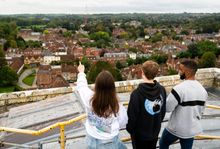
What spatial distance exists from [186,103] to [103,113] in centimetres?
95

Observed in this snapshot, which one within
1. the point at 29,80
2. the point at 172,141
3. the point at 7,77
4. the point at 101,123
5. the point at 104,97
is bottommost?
the point at 29,80

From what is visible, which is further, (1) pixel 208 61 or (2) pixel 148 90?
(1) pixel 208 61

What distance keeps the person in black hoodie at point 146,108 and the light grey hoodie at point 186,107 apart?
0.20 metres

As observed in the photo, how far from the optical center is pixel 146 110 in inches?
124

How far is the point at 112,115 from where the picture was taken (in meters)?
3.03

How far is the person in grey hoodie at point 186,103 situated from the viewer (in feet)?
11.3

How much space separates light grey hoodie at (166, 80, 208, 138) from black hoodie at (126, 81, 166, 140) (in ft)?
0.66

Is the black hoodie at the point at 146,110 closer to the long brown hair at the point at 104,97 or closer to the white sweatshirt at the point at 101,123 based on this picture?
the white sweatshirt at the point at 101,123

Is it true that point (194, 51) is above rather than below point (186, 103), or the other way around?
below

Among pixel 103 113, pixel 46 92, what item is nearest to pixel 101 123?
pixel 103 113

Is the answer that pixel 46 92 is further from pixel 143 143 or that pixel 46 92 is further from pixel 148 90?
pixel 148 90

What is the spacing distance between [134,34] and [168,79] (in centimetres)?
10769

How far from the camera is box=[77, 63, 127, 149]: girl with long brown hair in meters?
2.94

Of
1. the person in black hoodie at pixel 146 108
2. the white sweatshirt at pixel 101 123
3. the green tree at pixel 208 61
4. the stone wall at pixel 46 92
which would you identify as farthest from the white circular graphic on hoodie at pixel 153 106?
the green tree at pixel 208 61
